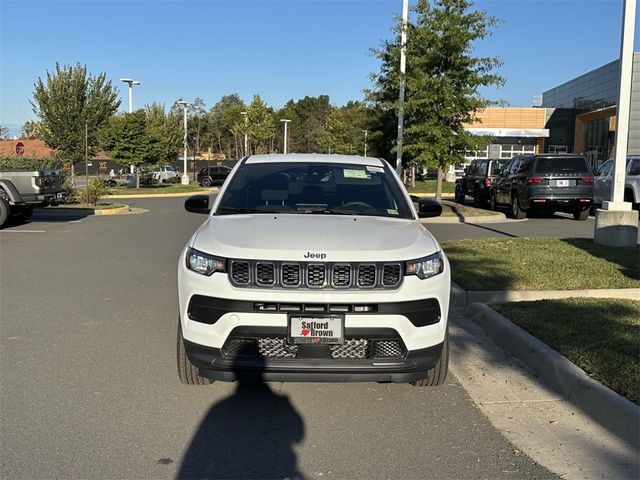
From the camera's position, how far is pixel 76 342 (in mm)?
5828

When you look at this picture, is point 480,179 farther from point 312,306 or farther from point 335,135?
point 335,135

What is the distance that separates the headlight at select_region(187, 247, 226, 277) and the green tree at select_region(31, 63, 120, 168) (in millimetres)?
33222

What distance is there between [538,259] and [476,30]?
451 inches

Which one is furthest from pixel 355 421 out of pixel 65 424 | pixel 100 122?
pixel 100 122

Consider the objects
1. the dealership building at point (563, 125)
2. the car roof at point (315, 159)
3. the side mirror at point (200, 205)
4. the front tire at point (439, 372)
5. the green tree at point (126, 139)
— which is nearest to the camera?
the front tire at point (439, 372)

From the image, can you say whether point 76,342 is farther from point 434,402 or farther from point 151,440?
point 434,402

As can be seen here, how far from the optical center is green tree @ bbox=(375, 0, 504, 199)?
18.4m

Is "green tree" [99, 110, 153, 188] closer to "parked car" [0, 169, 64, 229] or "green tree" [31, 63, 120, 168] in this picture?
"green tree" [31, 63, 120, 168]

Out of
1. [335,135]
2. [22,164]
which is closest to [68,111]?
[22,164]

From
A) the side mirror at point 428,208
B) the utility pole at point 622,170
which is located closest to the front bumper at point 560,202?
the utility pole at point 622,170

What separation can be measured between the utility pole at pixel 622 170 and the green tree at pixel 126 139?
95.0ft

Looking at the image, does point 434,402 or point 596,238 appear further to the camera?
point 596,238

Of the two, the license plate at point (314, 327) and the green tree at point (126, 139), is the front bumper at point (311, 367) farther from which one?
the green tree at point (126, 139)

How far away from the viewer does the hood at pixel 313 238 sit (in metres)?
3.90
